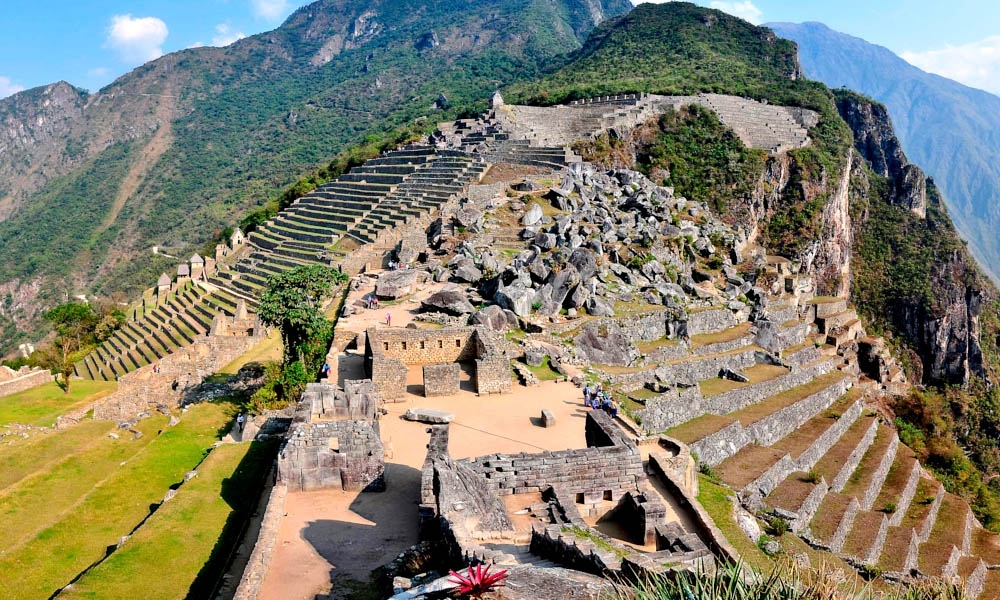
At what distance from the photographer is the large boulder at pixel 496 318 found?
20.4 meters

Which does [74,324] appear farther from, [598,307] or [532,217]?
[598,307]

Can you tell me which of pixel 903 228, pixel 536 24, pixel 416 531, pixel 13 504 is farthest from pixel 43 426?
pixel 536 24

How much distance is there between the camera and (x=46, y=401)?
25609 mm

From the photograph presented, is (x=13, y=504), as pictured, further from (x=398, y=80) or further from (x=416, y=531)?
(x=398, y=80)

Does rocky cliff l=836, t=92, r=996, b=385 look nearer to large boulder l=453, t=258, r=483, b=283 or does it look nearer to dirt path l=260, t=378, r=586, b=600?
large boulder l=453, t=258, r=483, b=283

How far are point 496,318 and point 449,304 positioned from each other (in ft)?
5.98

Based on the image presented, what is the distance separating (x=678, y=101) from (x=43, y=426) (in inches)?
2030

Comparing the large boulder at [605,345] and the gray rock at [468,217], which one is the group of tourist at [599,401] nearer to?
the large boulder at [605,345]

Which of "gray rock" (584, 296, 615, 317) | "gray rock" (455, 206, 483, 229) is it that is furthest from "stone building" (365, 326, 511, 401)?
"gray rock" (455, 206, 483, 229)

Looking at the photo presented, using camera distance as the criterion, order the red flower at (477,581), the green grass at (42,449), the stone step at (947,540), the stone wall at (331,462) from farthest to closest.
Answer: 1. the green grass at (42,449)
2. the stone step at (947,540)
3. the stone wall at (331,462)
4. the red flower at (477,581)

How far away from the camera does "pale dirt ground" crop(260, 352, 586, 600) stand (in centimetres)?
854

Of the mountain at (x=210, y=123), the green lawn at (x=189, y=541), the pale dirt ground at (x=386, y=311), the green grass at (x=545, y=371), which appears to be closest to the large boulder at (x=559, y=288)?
the green grass at (x=545, y=371)

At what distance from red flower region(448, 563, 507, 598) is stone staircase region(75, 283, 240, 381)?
2887 cm

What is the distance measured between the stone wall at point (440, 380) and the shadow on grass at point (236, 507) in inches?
147
